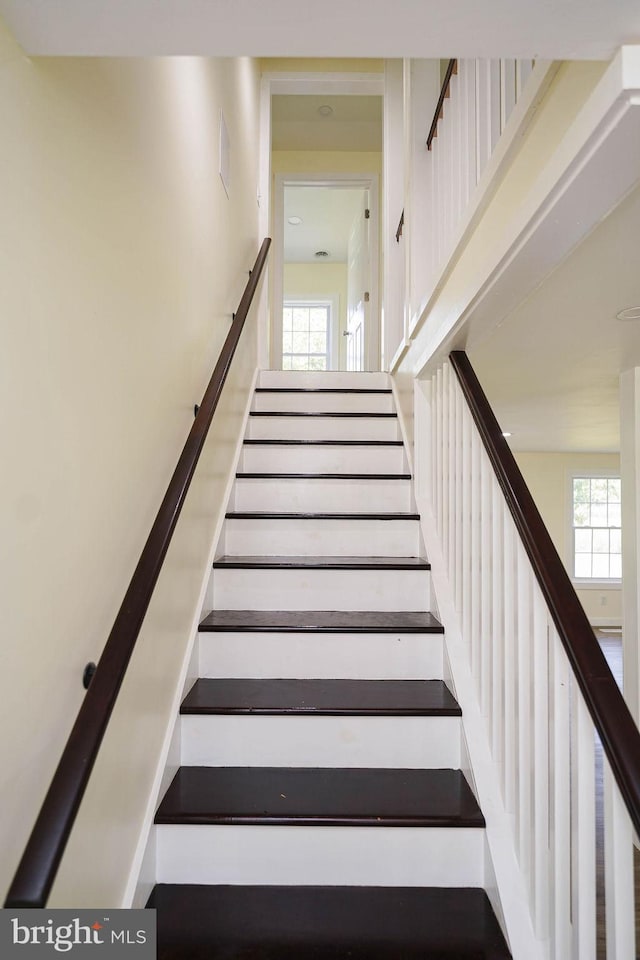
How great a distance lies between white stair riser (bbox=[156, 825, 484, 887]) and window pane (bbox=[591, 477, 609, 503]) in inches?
298

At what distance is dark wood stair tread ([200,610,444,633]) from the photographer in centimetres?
193

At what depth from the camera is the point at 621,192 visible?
1021 millimetres

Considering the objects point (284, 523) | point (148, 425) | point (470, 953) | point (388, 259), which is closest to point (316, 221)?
point (388, 259)

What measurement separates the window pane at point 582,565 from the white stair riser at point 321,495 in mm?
6379

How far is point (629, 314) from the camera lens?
2.04 metres

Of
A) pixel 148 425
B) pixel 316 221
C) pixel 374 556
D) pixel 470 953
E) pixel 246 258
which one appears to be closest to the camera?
pixel 470 953

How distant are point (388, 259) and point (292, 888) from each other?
3581 millimetres

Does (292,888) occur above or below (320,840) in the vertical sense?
below

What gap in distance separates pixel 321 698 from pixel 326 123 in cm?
499

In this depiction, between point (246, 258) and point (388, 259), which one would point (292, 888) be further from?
point (388, 259)

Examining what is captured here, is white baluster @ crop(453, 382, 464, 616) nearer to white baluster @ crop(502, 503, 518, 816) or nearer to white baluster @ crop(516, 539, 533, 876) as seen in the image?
white baluster @ crop(502, 503, 518, 816)

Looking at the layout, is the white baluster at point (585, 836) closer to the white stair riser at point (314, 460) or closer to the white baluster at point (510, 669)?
the white baluster at point (510, 669)

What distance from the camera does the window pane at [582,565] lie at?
26.5ft

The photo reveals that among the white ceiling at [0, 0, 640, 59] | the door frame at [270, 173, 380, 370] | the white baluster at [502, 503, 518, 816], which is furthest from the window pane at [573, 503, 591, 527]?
the white ceiling at [0, 0, 640, 59]
